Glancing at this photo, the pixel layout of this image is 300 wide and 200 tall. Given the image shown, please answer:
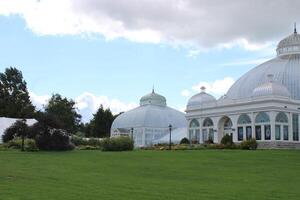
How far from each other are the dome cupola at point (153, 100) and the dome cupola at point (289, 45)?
2766cm

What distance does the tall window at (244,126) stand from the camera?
188 ft

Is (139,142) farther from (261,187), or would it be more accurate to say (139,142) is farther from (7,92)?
(261,187)

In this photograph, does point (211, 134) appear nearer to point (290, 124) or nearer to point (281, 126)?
point (281, 126)

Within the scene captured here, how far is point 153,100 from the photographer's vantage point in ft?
292

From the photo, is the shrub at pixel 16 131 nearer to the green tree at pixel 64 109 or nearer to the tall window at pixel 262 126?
the tall window at pixel 262 126

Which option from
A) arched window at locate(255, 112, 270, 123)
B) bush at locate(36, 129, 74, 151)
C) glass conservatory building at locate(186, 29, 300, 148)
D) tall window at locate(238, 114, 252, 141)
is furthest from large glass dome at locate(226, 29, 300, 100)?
bush at locate(36, 129, 74, 151)

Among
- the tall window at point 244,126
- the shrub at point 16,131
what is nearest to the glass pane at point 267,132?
the tall window at point 244,126

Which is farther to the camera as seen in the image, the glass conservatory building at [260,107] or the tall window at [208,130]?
the tall window at [208,130]

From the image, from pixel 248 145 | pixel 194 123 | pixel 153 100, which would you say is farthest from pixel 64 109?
pixel 248 145

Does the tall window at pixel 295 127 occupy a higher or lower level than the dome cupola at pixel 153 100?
lower

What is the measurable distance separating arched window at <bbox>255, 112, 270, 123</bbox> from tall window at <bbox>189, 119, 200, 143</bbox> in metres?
11.8

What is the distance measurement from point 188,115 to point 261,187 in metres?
52.4

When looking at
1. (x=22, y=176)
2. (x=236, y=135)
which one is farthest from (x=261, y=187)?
(x=236, y=135)

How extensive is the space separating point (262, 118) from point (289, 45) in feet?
53.5
